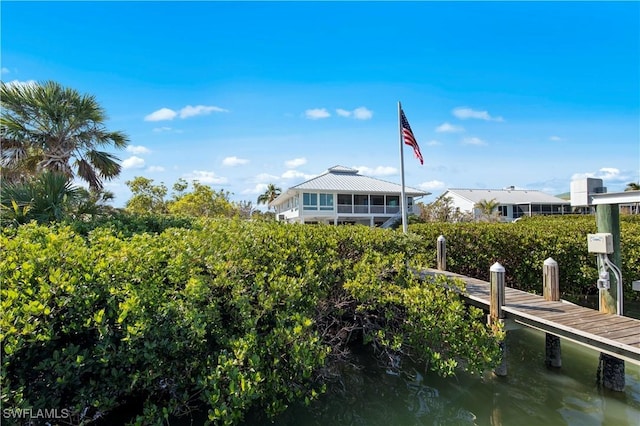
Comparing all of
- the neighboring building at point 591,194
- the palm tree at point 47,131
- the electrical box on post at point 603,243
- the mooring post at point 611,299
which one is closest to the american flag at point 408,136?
the neighboring building at point 591,194

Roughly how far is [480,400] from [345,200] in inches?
1050

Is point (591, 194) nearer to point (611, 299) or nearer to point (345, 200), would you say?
point (611, 299)

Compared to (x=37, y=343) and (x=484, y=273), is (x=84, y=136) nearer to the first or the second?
(x=37, y=343)

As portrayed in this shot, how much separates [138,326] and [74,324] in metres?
0.54

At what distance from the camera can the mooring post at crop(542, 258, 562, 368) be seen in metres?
6.44

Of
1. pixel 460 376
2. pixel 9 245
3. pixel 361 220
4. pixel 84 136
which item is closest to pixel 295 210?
pixel 361 220

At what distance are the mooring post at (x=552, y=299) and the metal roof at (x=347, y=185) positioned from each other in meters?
23.2

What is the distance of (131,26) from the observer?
8742mm

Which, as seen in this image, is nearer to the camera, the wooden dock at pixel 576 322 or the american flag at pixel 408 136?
the wooden dock at pixel 576 322

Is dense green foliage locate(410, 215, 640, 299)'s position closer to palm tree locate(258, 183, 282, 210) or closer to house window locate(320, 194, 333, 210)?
house window locate(320, 194, 333, 210)

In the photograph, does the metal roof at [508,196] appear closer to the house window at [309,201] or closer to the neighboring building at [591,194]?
the house window at [309,201]

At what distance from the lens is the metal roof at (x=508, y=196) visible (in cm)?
4341

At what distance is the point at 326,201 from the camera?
30.3 meters

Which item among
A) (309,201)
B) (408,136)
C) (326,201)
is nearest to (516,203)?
(326,201)
